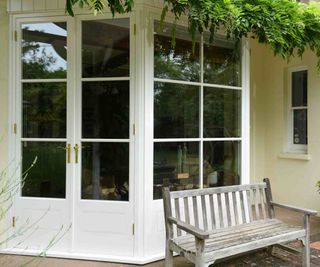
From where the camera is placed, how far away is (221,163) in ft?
15.7

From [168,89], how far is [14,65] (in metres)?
1.85

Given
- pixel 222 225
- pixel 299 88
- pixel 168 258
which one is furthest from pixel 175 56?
pixel 299 88

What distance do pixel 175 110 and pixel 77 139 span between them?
1197 millimetres

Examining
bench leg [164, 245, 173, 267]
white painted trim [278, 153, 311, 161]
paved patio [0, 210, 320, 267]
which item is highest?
white painted trim [278, 153, 311, 161]

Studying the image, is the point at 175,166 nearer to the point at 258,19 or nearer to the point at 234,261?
the point at 234,261

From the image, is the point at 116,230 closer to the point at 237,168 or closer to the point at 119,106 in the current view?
the point at 119,106

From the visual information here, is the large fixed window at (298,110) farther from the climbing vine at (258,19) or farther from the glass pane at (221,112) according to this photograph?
the glass pane at (221,112)

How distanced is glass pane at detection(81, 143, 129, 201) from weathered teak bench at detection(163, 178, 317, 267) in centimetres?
71

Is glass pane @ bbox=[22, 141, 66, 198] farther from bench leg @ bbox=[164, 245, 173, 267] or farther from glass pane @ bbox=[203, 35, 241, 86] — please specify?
glass pane @ bbox=[203, 35, 241, 86]

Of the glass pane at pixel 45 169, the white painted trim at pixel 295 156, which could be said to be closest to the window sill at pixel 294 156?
the white painted trim at pixel 295 156

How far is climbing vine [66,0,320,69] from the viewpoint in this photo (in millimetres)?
3723

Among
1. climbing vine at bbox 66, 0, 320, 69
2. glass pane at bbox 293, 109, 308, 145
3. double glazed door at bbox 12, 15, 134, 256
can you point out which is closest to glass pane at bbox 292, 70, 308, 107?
glass pane at bbox 293, 109, 308, 145

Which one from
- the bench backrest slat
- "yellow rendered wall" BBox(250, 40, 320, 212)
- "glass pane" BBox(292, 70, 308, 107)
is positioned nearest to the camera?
the bench backrest slat

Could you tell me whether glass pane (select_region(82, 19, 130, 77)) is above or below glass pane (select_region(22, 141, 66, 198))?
above
